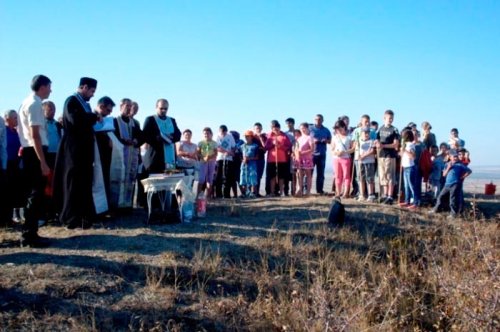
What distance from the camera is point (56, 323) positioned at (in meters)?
4.51

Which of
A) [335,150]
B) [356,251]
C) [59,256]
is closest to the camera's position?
[59,256]

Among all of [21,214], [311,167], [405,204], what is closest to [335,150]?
[311,167]

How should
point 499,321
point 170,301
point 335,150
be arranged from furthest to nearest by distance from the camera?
point 335,150, point 170,301, point 499,321

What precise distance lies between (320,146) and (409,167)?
96.5 inches

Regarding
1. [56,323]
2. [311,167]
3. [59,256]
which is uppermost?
[311,167]

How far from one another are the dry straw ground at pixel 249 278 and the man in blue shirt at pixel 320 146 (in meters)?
3.40

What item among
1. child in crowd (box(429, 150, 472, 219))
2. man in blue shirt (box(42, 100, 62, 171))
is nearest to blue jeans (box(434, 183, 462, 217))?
child in crowd (box(429, 150, 472, 219))

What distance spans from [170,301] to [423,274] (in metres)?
3.89

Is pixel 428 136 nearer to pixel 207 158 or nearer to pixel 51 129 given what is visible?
pixel 207 158

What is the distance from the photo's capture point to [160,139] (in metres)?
8.48

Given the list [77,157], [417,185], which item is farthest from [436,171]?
[77,157]

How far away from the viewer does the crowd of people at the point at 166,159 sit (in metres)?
6.47

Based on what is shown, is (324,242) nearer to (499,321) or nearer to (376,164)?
(499,321)

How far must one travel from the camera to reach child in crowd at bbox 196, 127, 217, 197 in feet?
38.5
